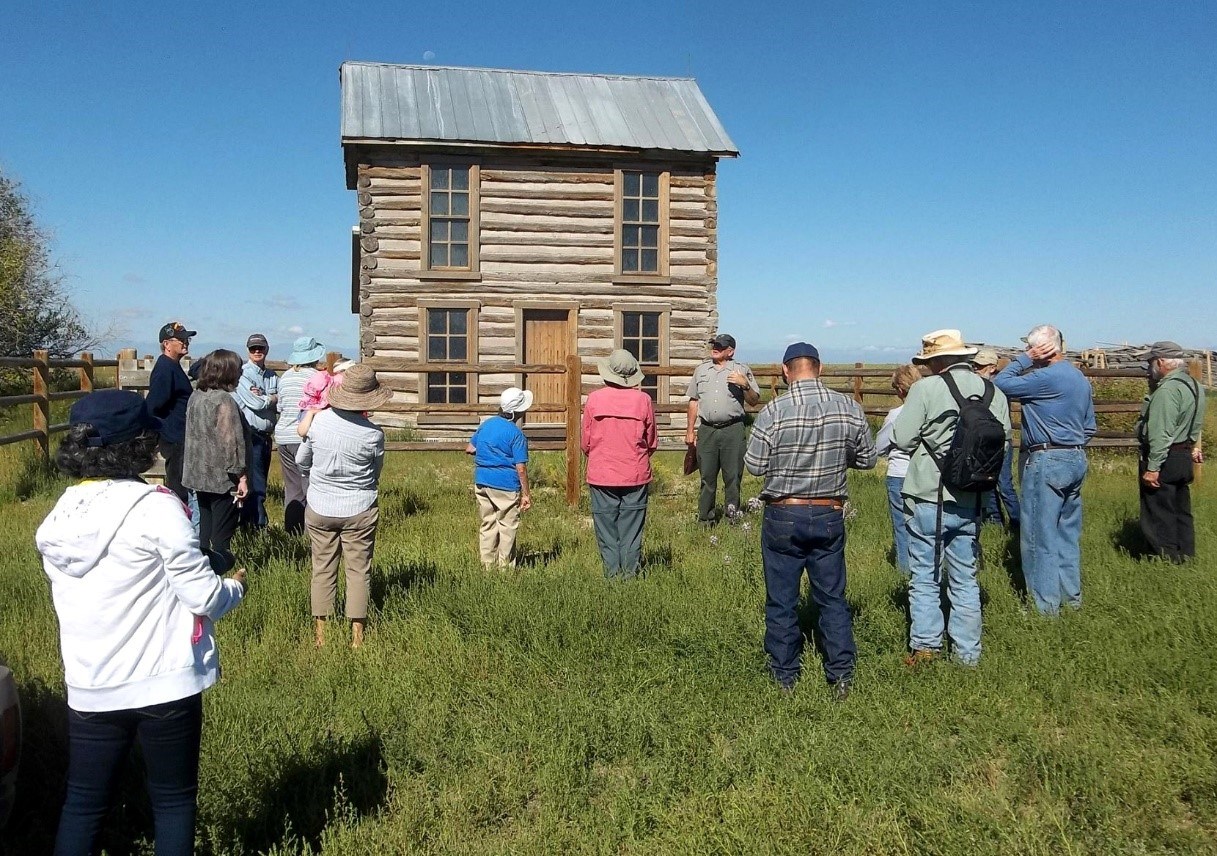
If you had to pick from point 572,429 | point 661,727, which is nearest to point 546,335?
point 572,429

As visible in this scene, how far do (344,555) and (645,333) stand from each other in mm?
11949

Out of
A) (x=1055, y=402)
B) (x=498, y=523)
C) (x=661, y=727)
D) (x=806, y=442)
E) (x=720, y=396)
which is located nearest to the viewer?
(x=661, y=727)

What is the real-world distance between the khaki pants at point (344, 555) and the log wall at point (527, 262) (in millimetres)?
10732

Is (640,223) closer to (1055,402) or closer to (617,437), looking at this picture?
(617,437)

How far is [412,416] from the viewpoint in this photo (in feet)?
55.1

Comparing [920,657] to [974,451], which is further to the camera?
[920,657]

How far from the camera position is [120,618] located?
9.26ft

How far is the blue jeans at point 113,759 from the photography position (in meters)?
2.84

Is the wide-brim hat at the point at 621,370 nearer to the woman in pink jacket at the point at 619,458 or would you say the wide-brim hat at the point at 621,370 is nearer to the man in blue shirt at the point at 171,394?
the woman in pink jacket at the point at 619,458

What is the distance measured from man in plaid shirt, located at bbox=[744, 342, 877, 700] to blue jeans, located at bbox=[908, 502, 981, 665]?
532mm

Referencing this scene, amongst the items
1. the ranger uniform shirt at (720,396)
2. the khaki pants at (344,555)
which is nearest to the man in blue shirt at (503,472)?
the khaki pants at (344,555)

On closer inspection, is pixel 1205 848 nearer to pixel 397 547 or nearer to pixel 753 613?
pixel 753 613

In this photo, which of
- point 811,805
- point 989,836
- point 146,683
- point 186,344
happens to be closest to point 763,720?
point 811,805

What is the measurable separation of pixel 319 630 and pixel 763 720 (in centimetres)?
278
